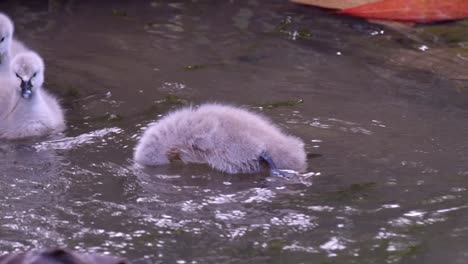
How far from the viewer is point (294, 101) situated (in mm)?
5484

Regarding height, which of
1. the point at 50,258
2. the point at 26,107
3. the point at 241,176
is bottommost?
the point at 50,258

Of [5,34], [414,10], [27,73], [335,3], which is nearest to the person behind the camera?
[27,73]

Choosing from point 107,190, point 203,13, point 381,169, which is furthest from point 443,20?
point 107,190

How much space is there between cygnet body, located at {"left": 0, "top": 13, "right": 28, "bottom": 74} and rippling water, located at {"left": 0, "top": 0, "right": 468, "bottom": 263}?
282 millimetres

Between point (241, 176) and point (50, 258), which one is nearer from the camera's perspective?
point (50, 258)

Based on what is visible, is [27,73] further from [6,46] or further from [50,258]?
[50,258]

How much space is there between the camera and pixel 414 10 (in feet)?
23.3

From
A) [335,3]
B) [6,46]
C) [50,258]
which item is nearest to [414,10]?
[335,3]

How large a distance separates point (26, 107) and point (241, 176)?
139cm

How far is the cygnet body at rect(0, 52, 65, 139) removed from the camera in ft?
17.1

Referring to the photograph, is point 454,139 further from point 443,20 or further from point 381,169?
point 443,20

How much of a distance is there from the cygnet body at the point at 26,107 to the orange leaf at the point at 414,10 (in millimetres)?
2704

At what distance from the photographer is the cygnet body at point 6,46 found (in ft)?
19.0

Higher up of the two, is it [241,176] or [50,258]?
[241,176]
